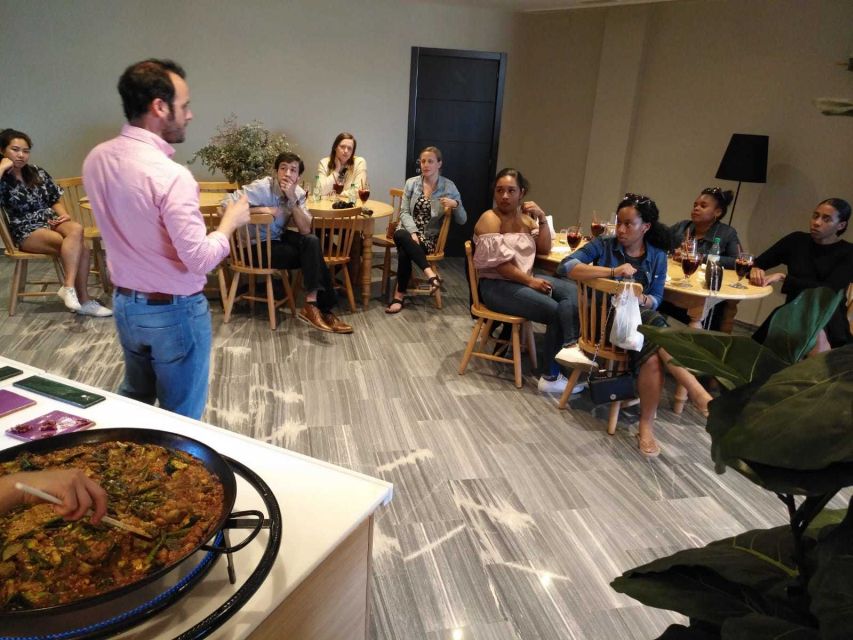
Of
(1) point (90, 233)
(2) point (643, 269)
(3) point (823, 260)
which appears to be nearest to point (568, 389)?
(2) point (643, 269)

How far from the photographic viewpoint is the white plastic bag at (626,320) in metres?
2.63

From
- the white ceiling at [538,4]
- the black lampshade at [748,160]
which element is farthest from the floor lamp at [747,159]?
the white ceiling at [538,4]

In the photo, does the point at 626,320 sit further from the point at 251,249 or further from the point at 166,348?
the point at 251,249

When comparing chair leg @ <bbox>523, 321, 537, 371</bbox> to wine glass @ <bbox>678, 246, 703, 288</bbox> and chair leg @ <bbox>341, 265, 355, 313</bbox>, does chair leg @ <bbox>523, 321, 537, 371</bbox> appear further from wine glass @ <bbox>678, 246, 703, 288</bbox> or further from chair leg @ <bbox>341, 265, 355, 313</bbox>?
chair leg @ <bbox>341, 265, 355, 313</bbox>

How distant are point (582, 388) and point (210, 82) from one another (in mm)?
4241

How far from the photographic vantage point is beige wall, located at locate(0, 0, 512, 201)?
4914 mm

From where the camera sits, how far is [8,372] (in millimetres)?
1375

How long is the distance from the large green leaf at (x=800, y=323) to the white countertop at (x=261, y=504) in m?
0.70

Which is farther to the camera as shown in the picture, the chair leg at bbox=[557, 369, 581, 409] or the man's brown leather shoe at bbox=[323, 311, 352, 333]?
the man's brown leather shoe at bbox=[323, 311, 352, 333]

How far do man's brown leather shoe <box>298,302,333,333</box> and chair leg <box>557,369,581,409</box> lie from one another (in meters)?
1.70

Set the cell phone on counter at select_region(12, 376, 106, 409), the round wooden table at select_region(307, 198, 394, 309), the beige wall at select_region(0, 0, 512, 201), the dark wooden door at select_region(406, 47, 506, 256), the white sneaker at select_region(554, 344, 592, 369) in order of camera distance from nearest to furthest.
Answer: the cell phone on counter at select_region(12, 376, 106, 409), the white sneaker at select_region(554, 344, 592, 369), the round wooden table at select_region(307, 198, 394, 309), the beige wall at select_region(0, 0, 512, 201), the dark wooden door at select_region(406, 47, 506, 256)

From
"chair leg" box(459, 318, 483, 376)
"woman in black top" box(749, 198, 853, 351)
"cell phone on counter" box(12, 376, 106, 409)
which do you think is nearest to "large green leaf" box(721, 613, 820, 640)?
"cell phone on counter" box(12, 376, 106, 409)

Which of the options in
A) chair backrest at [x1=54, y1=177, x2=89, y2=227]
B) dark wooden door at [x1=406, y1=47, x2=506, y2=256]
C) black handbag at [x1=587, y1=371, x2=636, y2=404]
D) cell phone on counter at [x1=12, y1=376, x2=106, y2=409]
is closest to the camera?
cell phone on counter at [x1=12, y1=376, x2=106, y2=409]

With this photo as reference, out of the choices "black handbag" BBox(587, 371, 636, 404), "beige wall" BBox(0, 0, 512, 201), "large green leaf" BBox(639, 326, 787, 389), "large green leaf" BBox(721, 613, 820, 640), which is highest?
"beige wall" BBox(0, 0, 512, 201)
